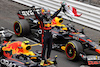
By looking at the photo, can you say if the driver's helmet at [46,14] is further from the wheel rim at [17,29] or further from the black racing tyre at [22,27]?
the wheel rim at [17,29]

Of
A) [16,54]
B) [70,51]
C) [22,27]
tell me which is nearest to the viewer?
[16,54]

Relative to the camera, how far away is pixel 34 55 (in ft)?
32.9

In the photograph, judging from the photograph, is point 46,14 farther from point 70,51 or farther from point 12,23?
point 12,23

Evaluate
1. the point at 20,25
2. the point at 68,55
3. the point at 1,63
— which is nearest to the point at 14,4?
the point at 20,25

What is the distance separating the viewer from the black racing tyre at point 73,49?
36.7ft

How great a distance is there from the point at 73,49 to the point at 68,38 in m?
1.05

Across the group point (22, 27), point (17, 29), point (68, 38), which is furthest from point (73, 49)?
point (17, 29)

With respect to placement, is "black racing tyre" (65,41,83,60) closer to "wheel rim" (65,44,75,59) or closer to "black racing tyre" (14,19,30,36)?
"wheel rim" (65,44,75,59)

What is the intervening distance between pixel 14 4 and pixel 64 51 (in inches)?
321

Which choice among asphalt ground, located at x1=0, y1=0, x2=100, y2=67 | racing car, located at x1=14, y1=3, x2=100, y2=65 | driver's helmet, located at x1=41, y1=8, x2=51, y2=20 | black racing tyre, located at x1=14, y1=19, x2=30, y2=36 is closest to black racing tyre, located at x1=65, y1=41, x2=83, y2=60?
racing car, located at x1=14, y1=3, x2=100, y2=65

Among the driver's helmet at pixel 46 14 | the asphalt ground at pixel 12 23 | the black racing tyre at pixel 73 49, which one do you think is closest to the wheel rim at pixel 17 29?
the asphalt ground at pixel 12 23

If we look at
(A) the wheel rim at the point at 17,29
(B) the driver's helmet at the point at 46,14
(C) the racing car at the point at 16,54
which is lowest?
(C) the racing car at the point at 16,54

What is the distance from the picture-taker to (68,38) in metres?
12.3

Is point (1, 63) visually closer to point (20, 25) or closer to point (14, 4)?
point (20, 25)
